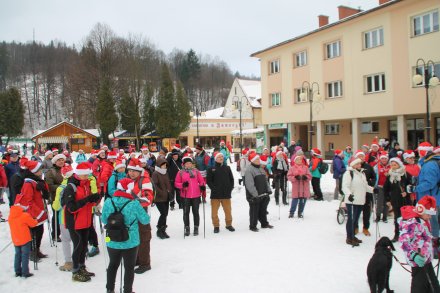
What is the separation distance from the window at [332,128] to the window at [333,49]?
6.26m

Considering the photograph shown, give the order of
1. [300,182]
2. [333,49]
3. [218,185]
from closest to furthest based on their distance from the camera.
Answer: [218,185] < [300,182] < [333,49]

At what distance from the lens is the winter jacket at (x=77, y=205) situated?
17.5 ft

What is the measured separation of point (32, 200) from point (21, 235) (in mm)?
755

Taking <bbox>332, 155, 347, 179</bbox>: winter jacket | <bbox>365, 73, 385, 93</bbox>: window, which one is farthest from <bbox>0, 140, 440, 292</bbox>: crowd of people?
<bbox>365, 73, 385, 93</bbox>: window

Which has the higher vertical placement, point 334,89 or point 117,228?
point 334,89

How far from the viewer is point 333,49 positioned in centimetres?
2673

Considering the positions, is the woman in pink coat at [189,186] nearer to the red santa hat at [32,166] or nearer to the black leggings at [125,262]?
the red santa hat at [32,166]

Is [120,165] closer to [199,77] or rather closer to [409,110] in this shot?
[409,110]

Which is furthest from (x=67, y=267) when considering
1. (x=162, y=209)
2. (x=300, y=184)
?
(x=300, y=184)

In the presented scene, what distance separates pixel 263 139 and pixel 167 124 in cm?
1773

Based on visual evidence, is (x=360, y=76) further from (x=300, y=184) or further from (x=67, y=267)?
(x=67, y=267)

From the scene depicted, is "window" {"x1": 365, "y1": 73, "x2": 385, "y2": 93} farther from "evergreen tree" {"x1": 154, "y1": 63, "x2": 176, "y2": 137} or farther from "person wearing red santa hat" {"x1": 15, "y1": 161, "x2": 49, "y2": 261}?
"evergreen tree" {"x1": 154, "y1": 63, "x2": 176, "y2": 137}

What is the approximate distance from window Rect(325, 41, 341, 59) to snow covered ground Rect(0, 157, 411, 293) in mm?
20359

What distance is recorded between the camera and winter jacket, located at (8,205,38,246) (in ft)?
18.6
